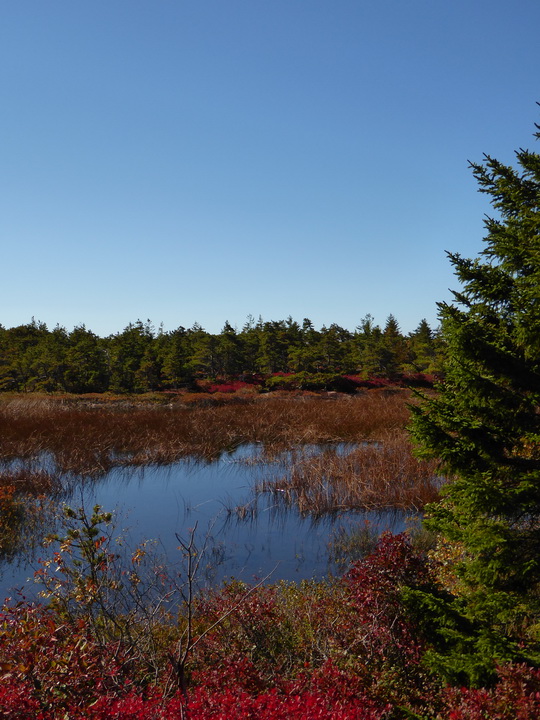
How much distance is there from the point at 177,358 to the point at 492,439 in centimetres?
3471

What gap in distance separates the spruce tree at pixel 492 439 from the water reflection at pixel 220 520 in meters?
3.81

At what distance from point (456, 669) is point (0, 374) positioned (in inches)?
1623

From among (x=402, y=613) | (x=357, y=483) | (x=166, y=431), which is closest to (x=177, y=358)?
(x=166, y=431)

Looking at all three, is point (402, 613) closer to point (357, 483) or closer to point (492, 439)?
point (492, 439)

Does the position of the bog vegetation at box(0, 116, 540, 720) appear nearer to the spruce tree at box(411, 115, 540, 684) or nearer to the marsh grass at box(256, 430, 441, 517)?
the spruce tree at box(411, 115, 540, 684)

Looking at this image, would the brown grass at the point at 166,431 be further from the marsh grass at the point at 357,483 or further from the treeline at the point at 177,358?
the treeline at the point at 177,358

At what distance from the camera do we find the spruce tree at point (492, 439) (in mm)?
4137

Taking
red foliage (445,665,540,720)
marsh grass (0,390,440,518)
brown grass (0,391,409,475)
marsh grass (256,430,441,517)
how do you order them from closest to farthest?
1. red foliage (445,665,540,720)
2. marsh grass (256,430,441,517)
3. marsh grass (0,390,440,518)
4. brown grass (0,391,409,475)

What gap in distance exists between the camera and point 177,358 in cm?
3778

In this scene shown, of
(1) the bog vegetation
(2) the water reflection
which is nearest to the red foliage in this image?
(1) the bog vegetation

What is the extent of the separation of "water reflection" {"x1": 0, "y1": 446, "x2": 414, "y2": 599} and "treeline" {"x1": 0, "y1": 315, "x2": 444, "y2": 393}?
73.7 feet

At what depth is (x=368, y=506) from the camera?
11102 millimetres

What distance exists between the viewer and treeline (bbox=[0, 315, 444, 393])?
3725cm

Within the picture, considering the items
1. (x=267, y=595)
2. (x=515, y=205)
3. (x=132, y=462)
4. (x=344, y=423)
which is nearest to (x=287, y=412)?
(x=344, y=423)
